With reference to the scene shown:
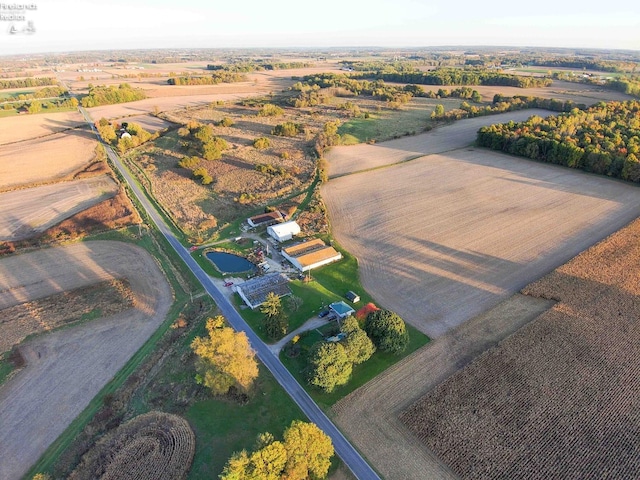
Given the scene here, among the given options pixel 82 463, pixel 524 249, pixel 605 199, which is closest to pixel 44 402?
pixel 82 463

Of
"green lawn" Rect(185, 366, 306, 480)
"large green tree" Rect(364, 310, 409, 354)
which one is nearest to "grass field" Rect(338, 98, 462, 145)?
"large green tree" Rect(364, 310, 409, 354)

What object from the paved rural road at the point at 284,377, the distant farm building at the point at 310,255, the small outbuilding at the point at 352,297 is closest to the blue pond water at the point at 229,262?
the paved rural road at the point at 284,377

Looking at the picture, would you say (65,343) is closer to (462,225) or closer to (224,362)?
(224,362)

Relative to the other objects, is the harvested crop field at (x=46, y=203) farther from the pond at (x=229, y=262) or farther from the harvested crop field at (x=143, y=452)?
the harvested crop field at (x=143, y=452)

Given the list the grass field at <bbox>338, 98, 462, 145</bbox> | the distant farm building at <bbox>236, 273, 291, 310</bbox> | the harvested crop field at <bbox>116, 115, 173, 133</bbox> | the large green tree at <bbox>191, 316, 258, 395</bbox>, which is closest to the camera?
the large green tree at <bbox>191, 316, 258, 395</bbox>

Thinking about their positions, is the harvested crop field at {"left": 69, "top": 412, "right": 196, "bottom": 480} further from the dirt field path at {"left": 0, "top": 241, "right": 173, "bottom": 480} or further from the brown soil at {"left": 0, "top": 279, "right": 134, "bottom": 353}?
the brown soil at {"left": 0, "top": 279, "right": 134, "bottom": 353}

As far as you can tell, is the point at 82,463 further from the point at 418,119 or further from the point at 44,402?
the point at 418,119
